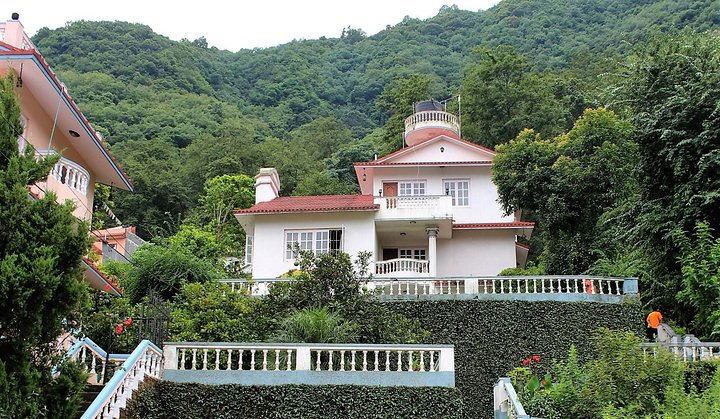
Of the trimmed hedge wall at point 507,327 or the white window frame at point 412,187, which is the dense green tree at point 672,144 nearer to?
the trimmed hedge wall at point 507,327

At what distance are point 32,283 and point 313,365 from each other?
7.29m

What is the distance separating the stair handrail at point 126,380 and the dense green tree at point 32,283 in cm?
186

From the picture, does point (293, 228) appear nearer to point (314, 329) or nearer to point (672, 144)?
point (314, 329)

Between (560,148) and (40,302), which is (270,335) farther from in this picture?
(560,148)

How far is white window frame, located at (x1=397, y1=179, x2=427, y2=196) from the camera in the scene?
32.5m

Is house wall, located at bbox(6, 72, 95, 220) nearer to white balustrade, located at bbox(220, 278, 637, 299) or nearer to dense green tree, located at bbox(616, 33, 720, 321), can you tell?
white balustrade, located at bbox(220, 278, 637, 299)

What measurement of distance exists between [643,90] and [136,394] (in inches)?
688

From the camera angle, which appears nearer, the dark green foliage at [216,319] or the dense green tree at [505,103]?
the dark green foliage at [216,319]

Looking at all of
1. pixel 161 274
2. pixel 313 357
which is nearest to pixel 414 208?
pixel 161 274

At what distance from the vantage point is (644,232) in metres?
22.6

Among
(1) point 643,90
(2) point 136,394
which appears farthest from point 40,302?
(1) point 643,90

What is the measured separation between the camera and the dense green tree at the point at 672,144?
2152cm

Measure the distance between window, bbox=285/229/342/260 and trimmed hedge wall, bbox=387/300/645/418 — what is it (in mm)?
7000

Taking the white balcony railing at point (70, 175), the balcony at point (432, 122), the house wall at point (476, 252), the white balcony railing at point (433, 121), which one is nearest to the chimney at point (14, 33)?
the white balcony railing at point (70, 175)
